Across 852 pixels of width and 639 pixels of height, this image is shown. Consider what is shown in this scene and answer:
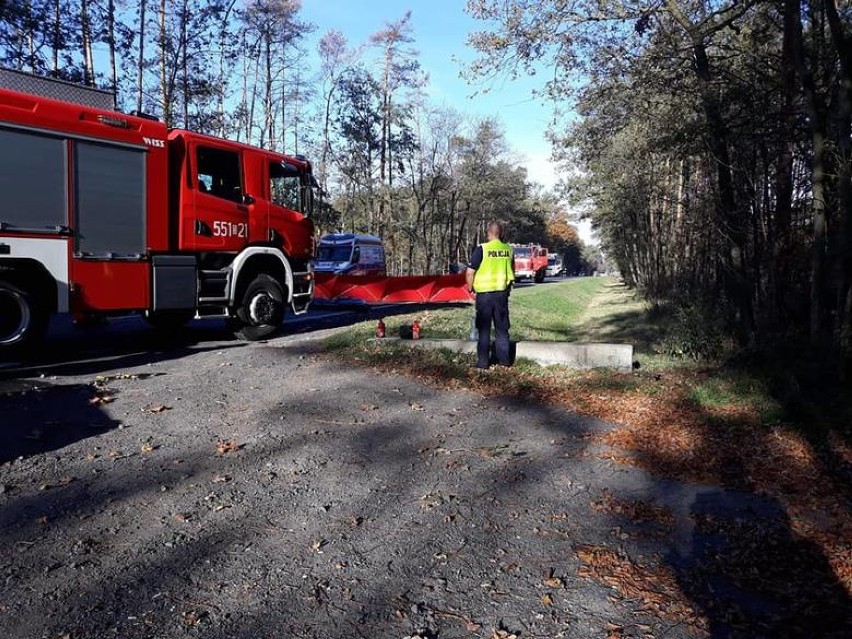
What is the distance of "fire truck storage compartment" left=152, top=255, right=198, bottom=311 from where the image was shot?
970 cm

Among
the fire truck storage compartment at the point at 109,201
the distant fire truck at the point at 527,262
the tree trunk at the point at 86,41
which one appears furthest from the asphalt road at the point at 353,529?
the distant fire truck at the point at 527,262

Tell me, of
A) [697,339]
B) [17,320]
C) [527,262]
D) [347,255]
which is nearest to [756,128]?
[697,339]

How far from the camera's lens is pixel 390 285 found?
18156 mm

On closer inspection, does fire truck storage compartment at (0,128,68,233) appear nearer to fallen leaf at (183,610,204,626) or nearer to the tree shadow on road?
the tree shadow on road

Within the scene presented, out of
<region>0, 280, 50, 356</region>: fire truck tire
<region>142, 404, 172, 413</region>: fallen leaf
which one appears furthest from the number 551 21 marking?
<region>142, 404, 172, 413</region>: fallen leaf

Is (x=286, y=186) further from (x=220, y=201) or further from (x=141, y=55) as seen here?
(x=141, y=55)

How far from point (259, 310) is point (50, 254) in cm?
356

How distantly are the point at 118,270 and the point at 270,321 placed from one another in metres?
2.88

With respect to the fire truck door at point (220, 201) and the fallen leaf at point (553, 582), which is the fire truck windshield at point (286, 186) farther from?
the fallen leaf at point (553, 582)

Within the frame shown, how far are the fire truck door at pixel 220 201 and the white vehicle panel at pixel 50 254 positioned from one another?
2.04 metres

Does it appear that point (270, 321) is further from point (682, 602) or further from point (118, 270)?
point (682, 602)

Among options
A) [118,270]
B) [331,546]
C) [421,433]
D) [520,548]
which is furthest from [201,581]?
[118,270]

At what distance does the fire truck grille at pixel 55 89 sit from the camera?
8039 millimetres

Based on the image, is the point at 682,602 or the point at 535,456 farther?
the point at 535,456
